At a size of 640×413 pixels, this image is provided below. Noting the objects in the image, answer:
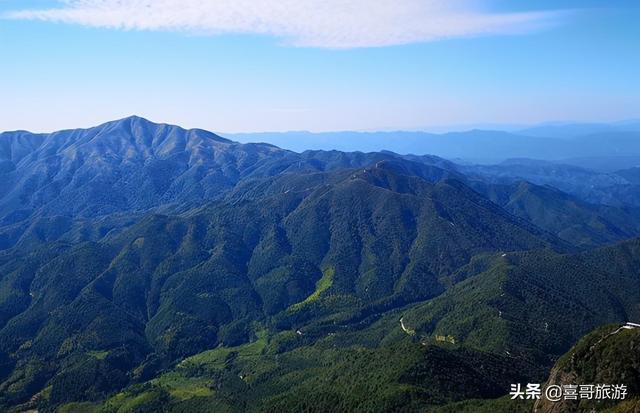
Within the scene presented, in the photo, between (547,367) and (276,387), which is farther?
(276,387)

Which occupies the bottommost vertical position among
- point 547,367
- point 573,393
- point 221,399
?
point 221,399

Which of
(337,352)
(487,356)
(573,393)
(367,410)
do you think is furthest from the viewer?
(337,352)

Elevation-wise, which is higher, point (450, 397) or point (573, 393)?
point (573, 393)

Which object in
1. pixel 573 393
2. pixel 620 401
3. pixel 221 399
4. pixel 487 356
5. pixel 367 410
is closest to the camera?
pixel 620 401

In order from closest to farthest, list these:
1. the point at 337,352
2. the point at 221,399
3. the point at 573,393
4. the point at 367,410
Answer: the point at 573,393, the point at 367,410, the point at 221,399, the point at 337,352

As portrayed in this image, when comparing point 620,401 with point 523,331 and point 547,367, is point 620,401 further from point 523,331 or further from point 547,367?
point 523,331

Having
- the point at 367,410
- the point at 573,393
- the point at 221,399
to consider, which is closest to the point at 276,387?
the point at 221,399

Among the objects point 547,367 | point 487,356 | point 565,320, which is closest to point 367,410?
point 487,356

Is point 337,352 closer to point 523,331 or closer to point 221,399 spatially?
point 221,399

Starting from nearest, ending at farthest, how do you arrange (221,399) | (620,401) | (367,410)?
(620,401) < (367,410) < (221,399)
